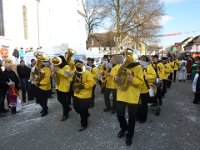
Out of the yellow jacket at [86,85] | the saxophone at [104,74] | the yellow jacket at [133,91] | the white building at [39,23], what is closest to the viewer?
the yellow jacket at [133,91]

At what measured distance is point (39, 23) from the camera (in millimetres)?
32906

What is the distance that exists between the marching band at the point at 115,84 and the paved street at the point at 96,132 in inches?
12.5

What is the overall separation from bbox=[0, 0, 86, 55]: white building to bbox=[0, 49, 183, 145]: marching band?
1077 cm

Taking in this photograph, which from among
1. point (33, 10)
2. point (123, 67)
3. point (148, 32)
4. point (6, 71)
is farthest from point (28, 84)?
point (148, 32)

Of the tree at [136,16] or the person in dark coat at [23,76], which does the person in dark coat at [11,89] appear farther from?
the tree at [136,16]

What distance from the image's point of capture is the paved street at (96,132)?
5805 millimetres

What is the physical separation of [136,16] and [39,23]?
58.0 ft

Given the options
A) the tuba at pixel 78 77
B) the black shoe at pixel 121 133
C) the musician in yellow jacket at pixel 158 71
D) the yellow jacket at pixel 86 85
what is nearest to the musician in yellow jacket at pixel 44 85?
the tuba at pixel 78 77

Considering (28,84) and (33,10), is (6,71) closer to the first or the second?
(28,84)

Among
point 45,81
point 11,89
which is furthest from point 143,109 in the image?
point 11,89

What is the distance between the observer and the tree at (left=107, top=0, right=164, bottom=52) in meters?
43.2

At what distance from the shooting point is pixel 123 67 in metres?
5.71

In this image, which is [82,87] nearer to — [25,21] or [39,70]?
[39,70]

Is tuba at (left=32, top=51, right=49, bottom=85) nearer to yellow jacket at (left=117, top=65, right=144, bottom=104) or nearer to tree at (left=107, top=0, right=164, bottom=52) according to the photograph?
yellow jacket at (left=117, top=65, right=144, bottom=104)
